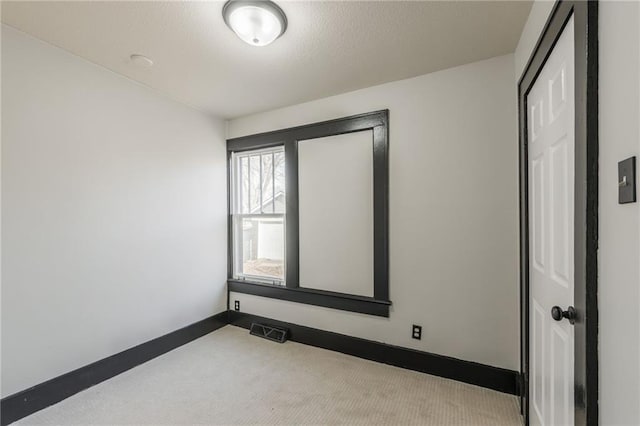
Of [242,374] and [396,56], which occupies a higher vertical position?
[396,56]

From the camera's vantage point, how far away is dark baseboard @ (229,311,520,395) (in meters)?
2.17

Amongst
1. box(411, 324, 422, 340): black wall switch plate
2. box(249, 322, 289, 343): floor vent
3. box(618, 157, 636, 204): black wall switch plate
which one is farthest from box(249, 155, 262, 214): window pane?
box(618, 157, 636, 204): black wall switch plate

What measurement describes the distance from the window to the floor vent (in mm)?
503

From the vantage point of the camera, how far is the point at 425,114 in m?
2.47

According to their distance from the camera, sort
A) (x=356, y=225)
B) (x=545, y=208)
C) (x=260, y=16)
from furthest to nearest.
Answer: (x=356, y=225)
(x=260, y=16)
(x=545, y=208)

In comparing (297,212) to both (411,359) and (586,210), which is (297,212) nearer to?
(411,359)

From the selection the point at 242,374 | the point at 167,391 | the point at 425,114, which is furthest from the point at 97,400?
the point at 425,114

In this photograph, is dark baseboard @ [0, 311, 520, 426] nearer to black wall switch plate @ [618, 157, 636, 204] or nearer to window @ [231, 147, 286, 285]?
window @ [231, 147, 286, 285]

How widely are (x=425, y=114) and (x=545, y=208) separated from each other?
4.29ft

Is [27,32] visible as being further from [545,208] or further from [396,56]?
[545,208]

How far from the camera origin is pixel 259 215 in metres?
3.50

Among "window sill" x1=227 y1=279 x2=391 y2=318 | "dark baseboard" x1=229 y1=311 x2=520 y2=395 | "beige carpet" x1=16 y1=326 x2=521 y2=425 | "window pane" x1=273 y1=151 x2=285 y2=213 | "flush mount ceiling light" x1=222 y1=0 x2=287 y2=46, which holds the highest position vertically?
"flush mount ceiling light" x1=222 y1=0 x2=287 y2=46

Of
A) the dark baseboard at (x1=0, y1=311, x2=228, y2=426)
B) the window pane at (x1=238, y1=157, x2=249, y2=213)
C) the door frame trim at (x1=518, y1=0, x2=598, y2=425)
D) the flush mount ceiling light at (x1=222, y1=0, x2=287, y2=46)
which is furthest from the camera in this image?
the window pane at (x1=238, y1=157, x2=249, y2=213)

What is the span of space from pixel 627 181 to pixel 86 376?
3.27 m
